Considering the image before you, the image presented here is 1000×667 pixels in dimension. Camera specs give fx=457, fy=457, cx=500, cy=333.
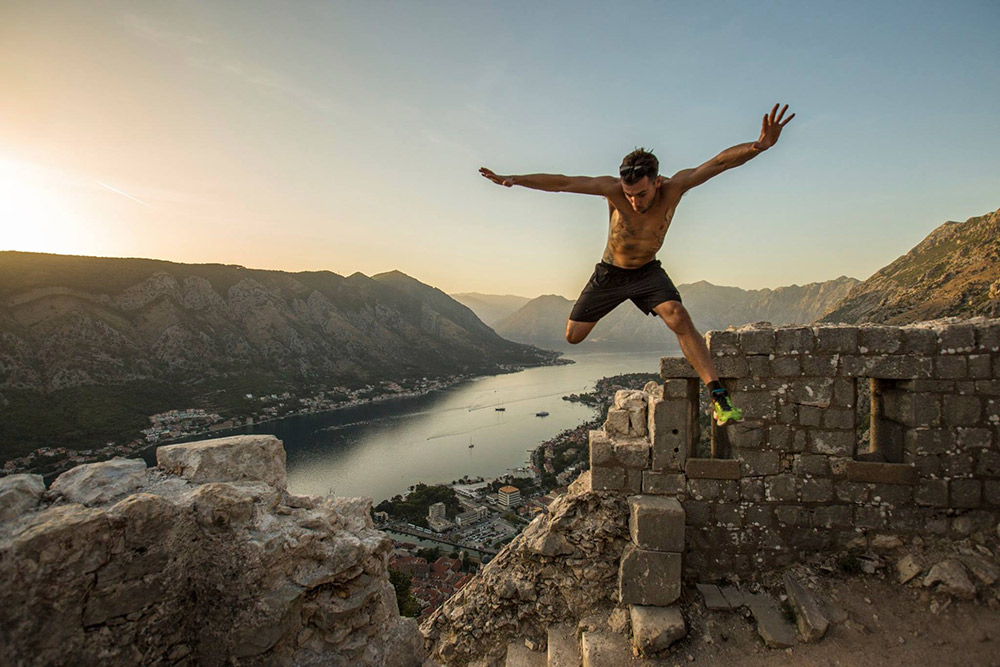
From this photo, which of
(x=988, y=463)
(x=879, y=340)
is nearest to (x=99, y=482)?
(x=879, y=340)

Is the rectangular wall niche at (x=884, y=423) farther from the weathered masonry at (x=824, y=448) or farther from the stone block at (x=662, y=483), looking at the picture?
the stone block at (x=662, y=483)

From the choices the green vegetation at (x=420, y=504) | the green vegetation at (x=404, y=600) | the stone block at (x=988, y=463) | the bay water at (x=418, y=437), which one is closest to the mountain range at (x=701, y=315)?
the bay water at (x=418, y=437)

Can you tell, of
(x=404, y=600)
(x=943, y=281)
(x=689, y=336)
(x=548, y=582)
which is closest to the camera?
(x=689, y=336)

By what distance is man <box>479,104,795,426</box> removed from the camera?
3.24m

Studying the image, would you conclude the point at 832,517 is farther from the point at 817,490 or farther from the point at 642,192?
the point at 642,192

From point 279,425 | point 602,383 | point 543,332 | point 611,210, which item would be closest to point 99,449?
point 279,425

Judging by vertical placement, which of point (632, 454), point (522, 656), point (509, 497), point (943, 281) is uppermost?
point (943, 281)

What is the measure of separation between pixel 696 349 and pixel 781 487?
176 cm

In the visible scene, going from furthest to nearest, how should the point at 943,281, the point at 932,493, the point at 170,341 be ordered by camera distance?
the point at 170,341 → the point at 943,281 → the point at 932,493

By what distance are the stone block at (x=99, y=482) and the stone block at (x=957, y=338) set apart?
244 inches

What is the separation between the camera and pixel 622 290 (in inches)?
155

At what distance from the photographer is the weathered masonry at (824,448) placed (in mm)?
4109

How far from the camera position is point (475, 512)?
26953 mm

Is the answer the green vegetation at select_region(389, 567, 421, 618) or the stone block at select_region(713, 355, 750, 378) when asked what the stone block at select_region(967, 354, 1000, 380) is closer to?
the stone block at select_region(713, 355, 750, 378)
